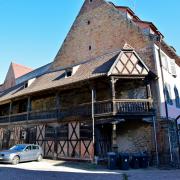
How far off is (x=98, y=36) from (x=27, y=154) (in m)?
12.8

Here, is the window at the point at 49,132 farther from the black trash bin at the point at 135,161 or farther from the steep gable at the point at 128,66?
the black trash bin at the point at 135,161

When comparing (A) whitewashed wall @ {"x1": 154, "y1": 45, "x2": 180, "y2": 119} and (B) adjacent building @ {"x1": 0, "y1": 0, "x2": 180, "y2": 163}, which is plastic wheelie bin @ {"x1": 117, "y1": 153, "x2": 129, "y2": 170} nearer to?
(B) adjacent building @ {"x1": 0, "y1": 0, "x2": 180, "y2": 163}

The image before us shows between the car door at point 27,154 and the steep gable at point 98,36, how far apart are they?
1042 centimetres

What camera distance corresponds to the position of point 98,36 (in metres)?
21.5

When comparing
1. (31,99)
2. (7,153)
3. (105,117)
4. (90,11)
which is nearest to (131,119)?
(105,117)

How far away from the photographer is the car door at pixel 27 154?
50.6ft

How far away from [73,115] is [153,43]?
347 inches

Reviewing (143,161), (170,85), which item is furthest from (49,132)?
(170,85)

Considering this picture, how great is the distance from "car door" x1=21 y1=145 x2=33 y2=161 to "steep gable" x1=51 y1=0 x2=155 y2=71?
1042cm

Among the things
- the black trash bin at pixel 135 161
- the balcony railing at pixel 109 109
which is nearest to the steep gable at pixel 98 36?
the balcony railing at pixel 109 109

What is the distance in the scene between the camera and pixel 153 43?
17688 millimetres

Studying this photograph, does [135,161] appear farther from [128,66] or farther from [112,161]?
[128,66]

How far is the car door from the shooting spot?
1544cm

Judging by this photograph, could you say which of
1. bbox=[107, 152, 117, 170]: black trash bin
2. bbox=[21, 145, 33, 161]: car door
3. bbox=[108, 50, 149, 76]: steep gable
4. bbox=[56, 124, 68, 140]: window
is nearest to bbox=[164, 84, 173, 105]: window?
bbox=[108, 50, 149, 76]: steep gable
